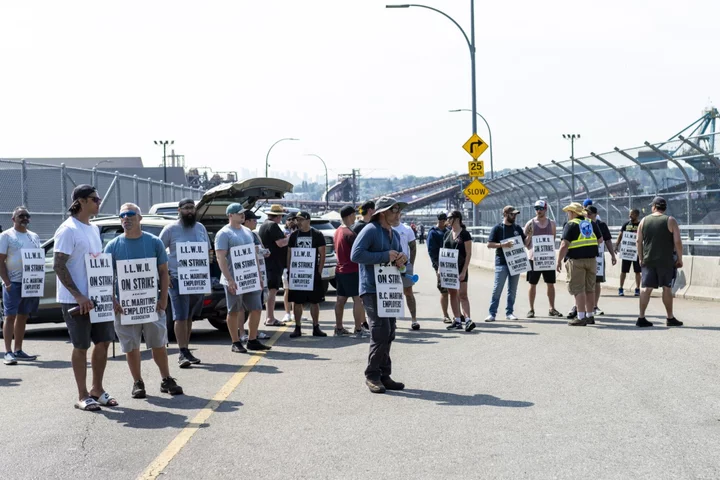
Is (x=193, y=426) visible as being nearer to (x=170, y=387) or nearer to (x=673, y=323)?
(x=170, y=387)

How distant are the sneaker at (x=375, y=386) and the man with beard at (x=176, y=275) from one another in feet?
8.30

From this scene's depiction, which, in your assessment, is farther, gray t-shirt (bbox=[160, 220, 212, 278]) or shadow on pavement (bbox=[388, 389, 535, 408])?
gray t-shirt (bbox=[160, 220, 212, 278])

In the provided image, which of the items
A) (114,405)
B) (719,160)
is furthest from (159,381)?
(719,160)

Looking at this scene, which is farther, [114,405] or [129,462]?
[114,405]

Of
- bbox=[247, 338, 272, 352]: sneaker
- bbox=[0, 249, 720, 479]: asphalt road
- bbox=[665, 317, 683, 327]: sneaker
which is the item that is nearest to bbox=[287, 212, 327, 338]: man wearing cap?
bbox=[0, 249, 720, 479]: asphalt road

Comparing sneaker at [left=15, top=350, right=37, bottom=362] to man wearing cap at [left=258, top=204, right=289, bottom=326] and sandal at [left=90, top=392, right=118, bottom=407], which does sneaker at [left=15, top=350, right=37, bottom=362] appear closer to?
sandal at [left=90, top=392, right=118, bottom=407]

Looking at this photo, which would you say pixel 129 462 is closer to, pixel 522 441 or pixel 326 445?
pixel 326 445

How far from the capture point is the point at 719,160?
20.7 meters

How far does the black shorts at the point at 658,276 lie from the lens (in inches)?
535

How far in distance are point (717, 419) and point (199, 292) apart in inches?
228

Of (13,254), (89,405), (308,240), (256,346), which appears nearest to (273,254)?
(308,240)

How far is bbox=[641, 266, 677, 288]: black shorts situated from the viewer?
1359 cm

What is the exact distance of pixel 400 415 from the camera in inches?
299

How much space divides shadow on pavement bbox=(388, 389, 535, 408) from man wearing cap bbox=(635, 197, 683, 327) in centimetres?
597
